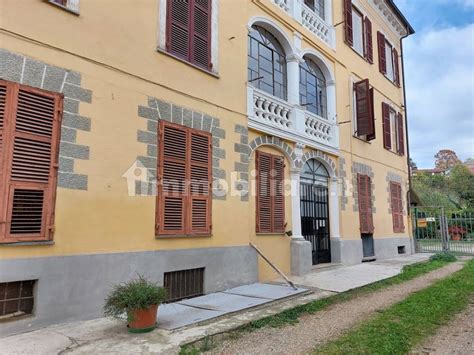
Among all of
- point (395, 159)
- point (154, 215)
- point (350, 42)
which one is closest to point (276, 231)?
point (154, 215)

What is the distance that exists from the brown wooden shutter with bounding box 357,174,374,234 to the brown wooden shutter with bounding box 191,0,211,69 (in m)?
7.10

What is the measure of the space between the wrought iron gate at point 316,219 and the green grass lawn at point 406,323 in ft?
10.2

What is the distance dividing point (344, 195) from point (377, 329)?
6758 millimetres

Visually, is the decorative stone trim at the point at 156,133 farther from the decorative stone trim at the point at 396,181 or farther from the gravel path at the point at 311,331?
the decorative stone trim at the point at 396,181

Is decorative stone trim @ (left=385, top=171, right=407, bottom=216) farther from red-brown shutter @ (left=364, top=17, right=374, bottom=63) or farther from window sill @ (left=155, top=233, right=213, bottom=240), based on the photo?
window sill @ (left=155, top=233, right=213, bottom=240)

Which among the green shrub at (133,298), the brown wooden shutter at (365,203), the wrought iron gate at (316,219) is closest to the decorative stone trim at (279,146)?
the wrought iron gate at (316,219)

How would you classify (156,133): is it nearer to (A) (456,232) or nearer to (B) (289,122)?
(B) (289,122)

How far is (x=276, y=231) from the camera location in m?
8.70

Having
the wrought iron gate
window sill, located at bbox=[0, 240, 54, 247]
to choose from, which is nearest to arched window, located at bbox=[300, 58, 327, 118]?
the wrought iron gate

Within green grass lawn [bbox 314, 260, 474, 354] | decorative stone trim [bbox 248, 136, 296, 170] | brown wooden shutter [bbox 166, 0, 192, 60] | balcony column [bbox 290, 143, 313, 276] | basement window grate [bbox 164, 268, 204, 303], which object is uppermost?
brown wooden shutter [bbox 166, 0, 192, 60]

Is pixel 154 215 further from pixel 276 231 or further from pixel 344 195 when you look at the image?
pixel 344 195

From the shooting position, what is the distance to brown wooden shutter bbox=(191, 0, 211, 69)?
720cm

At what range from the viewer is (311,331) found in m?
4.99

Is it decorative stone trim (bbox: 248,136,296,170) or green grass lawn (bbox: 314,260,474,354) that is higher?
decorative stone trim (bbox: 248,136,296,170)
